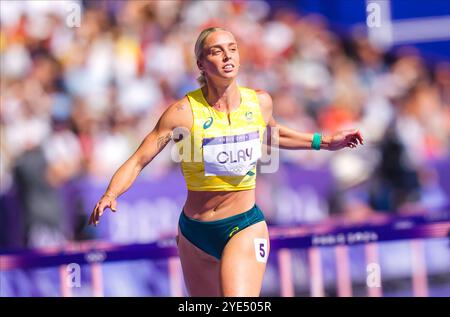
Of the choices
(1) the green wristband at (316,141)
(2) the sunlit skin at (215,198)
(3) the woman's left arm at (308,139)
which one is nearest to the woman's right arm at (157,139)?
(2) the sunlit skin at (215,198)

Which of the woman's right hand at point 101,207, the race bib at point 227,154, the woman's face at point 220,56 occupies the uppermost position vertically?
the woman's face at point 220,56

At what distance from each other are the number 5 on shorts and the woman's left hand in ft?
2.73

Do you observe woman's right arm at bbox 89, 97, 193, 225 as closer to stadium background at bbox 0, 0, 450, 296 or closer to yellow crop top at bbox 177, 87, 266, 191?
yellow crop top at bbox 177, 87, 266, 191

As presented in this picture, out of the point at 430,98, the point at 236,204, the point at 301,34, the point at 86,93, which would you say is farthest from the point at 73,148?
the point at 236,204

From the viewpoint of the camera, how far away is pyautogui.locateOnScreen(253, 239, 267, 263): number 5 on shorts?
19.6 ft

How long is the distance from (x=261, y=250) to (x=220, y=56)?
1159 mm

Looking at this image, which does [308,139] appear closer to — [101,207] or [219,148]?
[219,148]

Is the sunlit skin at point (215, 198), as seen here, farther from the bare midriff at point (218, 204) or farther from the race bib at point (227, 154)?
the race bib at point (227, 154)

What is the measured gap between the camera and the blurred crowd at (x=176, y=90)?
10.5m

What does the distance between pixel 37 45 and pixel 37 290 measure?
9.69ft

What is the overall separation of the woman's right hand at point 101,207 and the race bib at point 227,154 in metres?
0.64

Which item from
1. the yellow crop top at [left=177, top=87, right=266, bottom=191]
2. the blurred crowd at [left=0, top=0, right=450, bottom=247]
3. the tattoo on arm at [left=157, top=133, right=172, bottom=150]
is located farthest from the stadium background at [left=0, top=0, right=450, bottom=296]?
the tattoo on arm at [left=157, top=133, right=172, bottom=150]

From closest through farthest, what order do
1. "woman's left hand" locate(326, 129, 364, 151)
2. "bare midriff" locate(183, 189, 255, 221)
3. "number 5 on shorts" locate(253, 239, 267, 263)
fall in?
"number 5 on shorts" locate(253, 239, 267, 263) → "bare midriff" locate(183, 189, 255, 221) → "woman's left hand" locate(326, 129, 364, 151)

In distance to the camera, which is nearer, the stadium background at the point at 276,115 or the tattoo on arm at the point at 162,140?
the tattoo on arm at the point at 162,140
